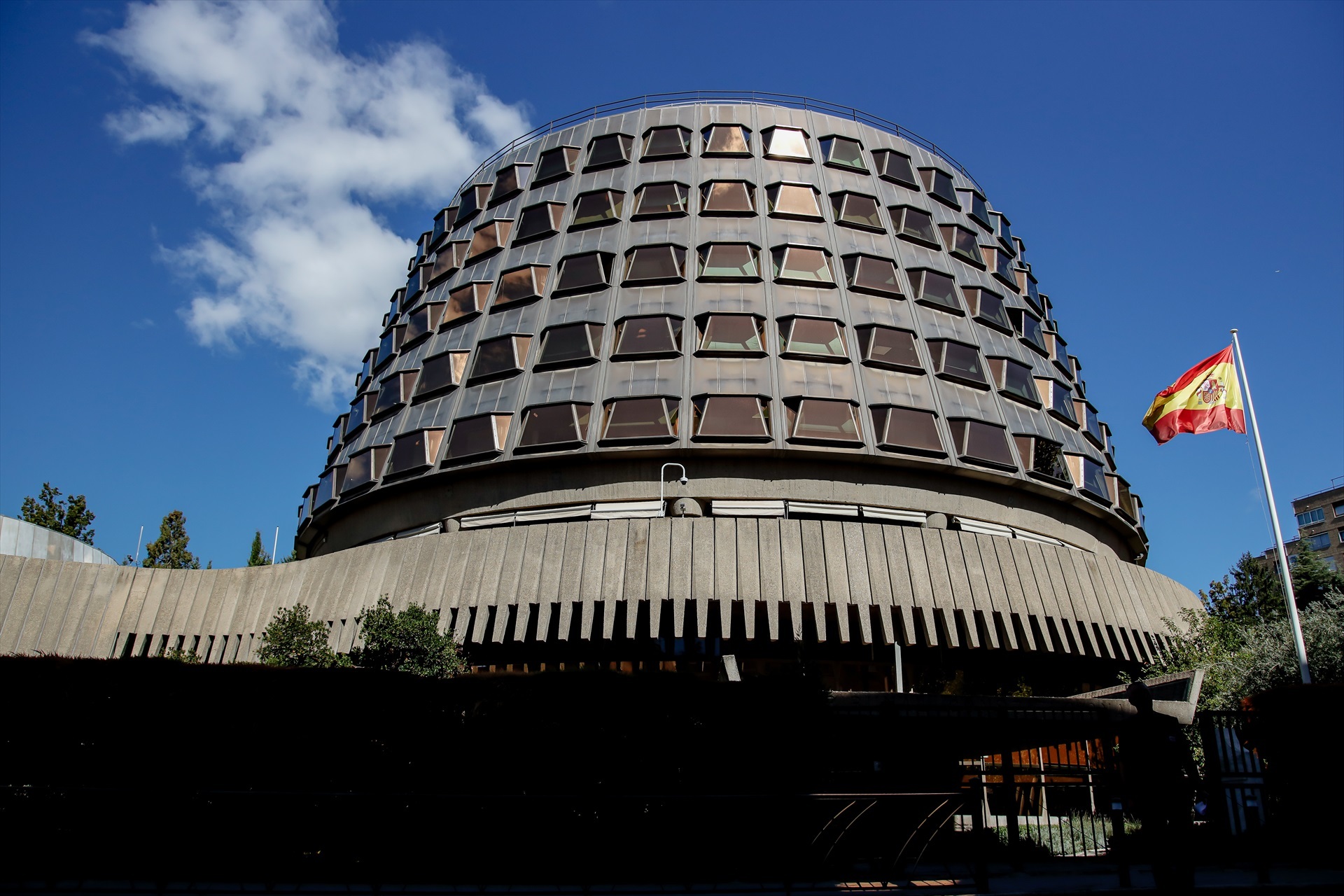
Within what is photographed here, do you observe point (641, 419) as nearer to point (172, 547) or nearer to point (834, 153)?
point (834, 153)

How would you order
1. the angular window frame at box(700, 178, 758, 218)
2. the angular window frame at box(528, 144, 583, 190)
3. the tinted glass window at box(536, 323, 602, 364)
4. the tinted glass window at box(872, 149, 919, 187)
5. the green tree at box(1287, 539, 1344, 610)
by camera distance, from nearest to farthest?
1. the tinted glass window at box(536, 323, 602, 364)
2. the angular window frame at box(700, 178, 758, 218)
3. the tinted glass window at box(872, 149, 919, 187)
4. the angular window frame at box(528, 144, 583, 190)
5. the green tree at box(1287, 539, 1344, 610)

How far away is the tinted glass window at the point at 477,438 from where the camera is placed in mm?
33625

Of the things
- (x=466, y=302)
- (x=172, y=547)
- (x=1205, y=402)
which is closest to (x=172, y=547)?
(x=172, y=547)

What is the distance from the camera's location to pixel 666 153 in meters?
41.6

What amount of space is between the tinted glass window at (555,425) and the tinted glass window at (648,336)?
3.01 meters

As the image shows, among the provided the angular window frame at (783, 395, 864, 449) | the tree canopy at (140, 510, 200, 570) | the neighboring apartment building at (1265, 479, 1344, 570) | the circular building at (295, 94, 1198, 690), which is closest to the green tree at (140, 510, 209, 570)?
the tree canopy at (140, 510, 200, 570)

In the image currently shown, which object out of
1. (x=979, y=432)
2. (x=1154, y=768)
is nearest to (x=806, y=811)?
(x=1154, y=768)

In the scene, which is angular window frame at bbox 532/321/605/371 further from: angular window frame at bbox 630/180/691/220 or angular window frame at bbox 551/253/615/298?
angular window frame at bbox 630/180/691/220

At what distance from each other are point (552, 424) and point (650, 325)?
5335 millimetres

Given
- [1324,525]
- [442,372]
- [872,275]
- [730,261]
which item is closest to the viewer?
[730,261]

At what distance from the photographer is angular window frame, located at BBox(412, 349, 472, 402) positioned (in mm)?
37250

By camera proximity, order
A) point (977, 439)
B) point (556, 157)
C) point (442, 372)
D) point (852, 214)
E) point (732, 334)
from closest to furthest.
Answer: point (977, 439), point (732, 334), point (442, 372), point (852, 214), point (556, 157)

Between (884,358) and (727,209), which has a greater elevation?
(727,209)

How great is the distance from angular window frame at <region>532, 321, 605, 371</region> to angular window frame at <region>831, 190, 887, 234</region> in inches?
455
